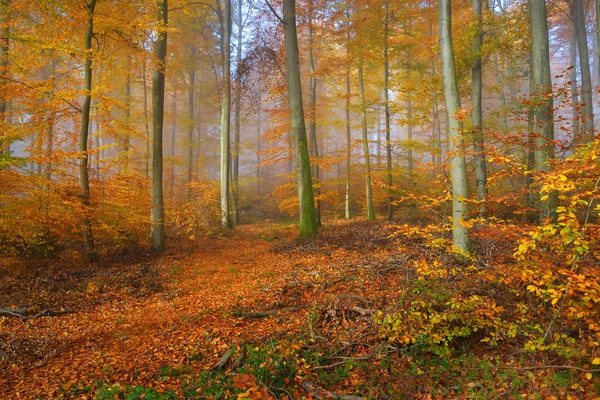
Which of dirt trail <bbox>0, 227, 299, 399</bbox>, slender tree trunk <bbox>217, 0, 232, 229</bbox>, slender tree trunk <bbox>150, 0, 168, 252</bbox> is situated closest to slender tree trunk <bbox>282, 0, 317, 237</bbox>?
dirt trail <bbox>0, 227, 299, 399</bbox>

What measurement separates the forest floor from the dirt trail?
0.02 metres

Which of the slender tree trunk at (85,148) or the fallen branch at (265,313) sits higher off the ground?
the slender tree trunk at (85,148)

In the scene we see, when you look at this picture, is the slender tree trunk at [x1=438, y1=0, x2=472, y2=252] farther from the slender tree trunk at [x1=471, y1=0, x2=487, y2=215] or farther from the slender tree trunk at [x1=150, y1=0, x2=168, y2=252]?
the slender tree trunk at [x1=150, y1=0, x2=168, y2=252]

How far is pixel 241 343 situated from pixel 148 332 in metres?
1.81

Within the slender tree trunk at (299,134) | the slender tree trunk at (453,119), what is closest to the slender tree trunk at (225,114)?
the slender tree trunk at (299,134)

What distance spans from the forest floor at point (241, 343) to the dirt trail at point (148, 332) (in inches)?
0.8

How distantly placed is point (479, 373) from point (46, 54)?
12.1 meters

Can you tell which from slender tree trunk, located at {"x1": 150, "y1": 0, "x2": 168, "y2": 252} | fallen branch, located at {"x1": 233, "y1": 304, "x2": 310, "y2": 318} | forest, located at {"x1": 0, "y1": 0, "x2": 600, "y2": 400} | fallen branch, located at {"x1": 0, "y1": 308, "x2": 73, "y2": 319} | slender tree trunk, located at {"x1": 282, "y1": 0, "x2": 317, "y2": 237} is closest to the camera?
forest, located at {"x1": 0, "y1": 0, "x2": 600, "y2": 400}

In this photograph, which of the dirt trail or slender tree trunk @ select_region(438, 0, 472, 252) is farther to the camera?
slender tree trunk @ select_region(438, 0, 472, 252)

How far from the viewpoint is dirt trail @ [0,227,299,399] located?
382cm

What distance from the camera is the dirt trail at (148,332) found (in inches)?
150

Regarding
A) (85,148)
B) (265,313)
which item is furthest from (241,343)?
(85,148)

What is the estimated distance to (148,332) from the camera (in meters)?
5.13

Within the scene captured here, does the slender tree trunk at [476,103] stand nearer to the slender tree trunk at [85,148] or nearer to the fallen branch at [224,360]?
the fallen branch at [224,360]
